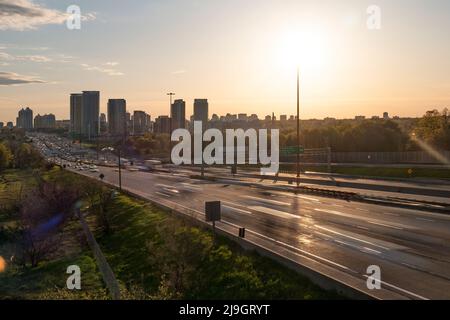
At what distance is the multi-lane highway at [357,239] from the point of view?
16.3 metres

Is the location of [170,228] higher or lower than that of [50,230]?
higher

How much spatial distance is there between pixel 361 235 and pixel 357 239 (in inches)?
42.1

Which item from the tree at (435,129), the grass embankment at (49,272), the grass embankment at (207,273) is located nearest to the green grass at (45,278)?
the grass embankment at (49,272)

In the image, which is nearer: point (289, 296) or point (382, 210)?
point (289, 296)

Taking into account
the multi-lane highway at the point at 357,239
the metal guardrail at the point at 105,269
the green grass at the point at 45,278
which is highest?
the multi-lane highway at the point at 357,239

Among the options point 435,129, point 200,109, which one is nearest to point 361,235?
point 435,129

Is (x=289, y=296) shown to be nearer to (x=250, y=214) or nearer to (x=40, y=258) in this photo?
(x=250, y=214)

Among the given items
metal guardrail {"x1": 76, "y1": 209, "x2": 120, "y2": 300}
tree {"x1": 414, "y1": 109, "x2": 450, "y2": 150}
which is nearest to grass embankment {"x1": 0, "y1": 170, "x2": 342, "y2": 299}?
metal guardrail {"x1": 76, "y1": 209, "x2": 120, "y2": 300}

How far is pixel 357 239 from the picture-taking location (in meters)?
23.1

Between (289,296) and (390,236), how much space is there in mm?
9321

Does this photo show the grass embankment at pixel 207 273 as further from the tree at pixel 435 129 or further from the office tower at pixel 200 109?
the office tower at pixel 200 109

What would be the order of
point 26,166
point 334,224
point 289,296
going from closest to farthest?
point 289,296, point 334,224, point 26,166
